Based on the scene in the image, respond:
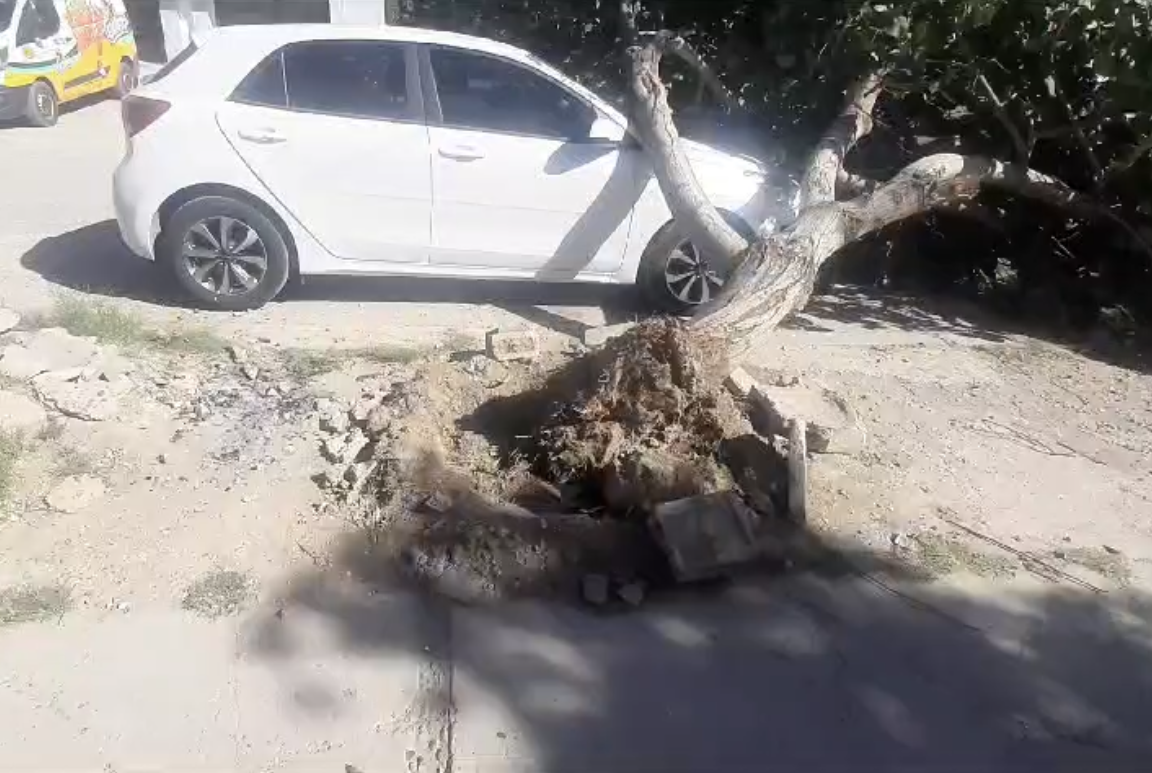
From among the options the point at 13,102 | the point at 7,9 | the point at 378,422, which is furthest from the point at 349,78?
the point at 7,9

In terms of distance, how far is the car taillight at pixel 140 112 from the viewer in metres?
6.85

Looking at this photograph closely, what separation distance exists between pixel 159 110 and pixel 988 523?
16.2 feet

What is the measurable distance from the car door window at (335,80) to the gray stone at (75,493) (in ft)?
8.91

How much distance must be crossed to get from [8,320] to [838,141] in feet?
16.9

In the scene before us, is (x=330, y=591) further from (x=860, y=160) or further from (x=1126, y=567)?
(x=860, y=160)

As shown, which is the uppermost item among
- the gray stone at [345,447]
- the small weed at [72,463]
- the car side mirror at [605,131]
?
the car side mirror at [605,131]

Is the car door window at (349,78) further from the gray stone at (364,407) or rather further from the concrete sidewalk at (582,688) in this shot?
the concrete sidewalk at (582,688)

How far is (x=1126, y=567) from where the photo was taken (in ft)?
16.6

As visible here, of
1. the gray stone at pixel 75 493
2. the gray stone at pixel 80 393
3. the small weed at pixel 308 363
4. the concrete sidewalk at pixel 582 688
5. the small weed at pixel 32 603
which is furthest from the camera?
the small weed at pixel 308 363

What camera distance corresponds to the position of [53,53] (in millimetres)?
13805

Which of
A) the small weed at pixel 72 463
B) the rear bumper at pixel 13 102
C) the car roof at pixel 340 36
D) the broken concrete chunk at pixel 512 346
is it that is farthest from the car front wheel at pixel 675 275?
the rear bumper at pixel 13 102

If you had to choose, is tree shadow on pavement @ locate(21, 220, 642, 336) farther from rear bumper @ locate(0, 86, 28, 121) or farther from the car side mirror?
rear bumper @ locate(0, 86, 28, 121)

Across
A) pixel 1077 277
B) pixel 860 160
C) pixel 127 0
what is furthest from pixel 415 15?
pixel 127 0

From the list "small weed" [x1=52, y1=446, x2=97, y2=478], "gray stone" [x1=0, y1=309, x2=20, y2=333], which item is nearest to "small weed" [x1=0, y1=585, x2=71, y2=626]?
"small weed" [x1=52, y1=446, x2=97, y2=478]
